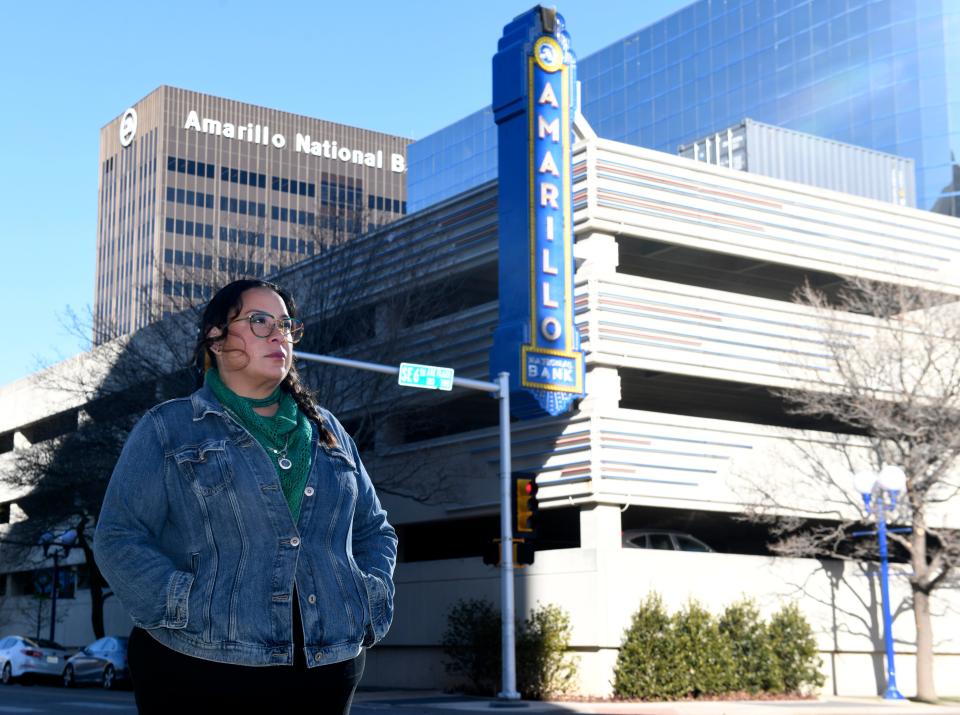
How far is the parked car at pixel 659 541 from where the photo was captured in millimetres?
28312

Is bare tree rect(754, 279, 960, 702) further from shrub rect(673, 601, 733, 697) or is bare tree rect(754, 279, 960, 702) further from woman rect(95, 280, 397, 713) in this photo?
woman rect(95, 280, 397, 713)

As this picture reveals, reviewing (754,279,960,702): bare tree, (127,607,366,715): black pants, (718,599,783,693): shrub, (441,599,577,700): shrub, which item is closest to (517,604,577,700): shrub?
(441,599,577,700): shrub

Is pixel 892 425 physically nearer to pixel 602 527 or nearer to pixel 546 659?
pixel 602 527

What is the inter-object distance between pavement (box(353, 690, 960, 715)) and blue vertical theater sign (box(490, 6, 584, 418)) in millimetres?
6226

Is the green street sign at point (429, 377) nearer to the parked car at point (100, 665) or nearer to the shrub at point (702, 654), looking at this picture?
the shrub at point (702, 654)

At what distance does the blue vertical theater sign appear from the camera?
90.5 feet

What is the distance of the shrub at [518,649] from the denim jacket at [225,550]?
23895 millimetres

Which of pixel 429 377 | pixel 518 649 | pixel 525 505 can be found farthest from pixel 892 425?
pixel 429 377

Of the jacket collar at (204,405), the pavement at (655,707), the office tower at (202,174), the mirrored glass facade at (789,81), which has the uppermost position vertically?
the office tower at (202,174)

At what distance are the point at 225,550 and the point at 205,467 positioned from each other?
22cm

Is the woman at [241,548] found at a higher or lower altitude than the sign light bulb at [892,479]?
lower

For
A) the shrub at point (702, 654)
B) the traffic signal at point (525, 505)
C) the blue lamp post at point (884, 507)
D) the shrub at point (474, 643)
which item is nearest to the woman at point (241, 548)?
the traffic signal at point (525, 505)

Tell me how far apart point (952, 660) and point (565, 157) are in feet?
47.3

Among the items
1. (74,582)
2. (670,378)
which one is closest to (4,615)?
(74,582)
